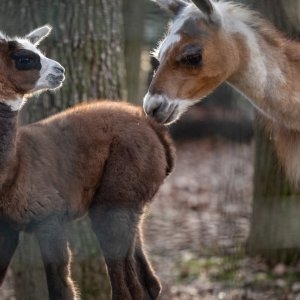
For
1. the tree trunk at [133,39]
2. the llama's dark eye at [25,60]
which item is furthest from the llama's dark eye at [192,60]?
the tree trunk at [133,39]

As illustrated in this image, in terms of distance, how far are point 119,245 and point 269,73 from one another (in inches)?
44.1

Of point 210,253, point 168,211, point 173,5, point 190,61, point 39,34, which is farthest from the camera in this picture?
point 168,211

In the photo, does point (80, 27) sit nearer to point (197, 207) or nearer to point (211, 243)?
point (211, 243)

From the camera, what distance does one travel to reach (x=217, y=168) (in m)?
11.2

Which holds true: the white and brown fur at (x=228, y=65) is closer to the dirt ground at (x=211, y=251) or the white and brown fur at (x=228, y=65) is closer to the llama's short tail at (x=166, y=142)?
the llama's short tail at (x=166, y=142)

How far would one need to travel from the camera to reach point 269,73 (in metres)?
4.90

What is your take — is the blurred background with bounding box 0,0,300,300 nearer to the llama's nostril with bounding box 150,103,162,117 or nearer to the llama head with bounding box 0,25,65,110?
the llama head with bounding box 0,25,65,110

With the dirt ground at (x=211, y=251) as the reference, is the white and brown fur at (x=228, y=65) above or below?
above

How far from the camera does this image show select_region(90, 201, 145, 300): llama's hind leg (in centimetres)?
470

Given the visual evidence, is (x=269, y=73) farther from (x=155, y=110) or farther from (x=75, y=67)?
(x=75, y=67)

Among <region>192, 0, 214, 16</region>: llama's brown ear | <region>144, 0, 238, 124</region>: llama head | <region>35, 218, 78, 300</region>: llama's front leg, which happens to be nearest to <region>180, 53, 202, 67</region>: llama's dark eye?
<region>144, 0, 238, 124</region>: llama head

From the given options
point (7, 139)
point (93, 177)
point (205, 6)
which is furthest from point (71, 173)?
point (205, 6)

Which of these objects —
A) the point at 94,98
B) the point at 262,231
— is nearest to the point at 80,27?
the point at 94,98

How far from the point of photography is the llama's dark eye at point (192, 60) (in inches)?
182
